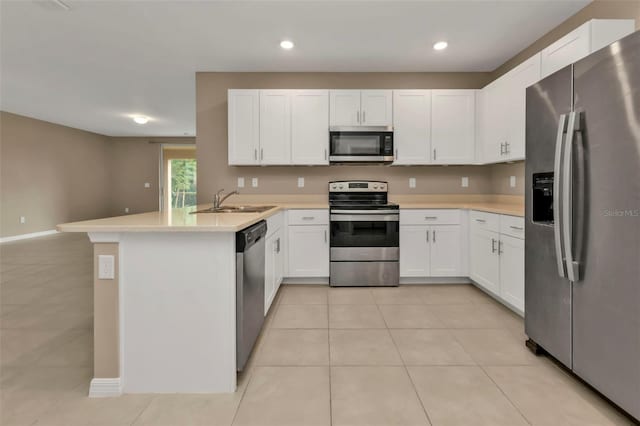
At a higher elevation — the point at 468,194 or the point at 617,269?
the point at 468,194

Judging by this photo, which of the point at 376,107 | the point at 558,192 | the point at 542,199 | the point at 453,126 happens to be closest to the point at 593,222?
the point at 558,192

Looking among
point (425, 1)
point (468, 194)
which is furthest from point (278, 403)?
point (468, 194)

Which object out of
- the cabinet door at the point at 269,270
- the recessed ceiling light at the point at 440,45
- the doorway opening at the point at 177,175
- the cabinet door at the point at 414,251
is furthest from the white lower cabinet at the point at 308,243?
the doorway opening at the point at 177,175

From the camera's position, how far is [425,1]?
2668mm

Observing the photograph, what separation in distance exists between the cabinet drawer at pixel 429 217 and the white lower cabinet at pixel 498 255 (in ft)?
0.67

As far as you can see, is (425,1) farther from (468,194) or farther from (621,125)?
(468,194)

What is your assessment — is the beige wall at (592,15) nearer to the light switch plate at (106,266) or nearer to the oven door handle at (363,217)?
the oven door handle at (363,217)

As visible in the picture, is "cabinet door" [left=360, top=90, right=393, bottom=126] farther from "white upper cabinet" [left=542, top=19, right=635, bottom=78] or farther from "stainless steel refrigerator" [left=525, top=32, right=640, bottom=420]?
"stainless steel refrigerator" [left=525, top=32, right=640, bottom=420]

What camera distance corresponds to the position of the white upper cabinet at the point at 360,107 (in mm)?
3859

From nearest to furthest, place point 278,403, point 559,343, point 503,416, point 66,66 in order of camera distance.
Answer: point 503,416 < point 278,403 < point 559,343 < point 66,66

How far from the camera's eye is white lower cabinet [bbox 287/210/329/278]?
368cm

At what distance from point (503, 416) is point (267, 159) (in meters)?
3.18

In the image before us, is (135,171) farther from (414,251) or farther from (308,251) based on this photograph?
(414,251)

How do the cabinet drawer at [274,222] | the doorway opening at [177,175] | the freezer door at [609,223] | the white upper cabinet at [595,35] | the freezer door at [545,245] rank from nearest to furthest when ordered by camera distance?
the freezer door at [609,223], the freezer door at [545,245], the white upper cabinet at [595,35], the cabinet drawer at [274,222], the doorway opening at [177,175]
